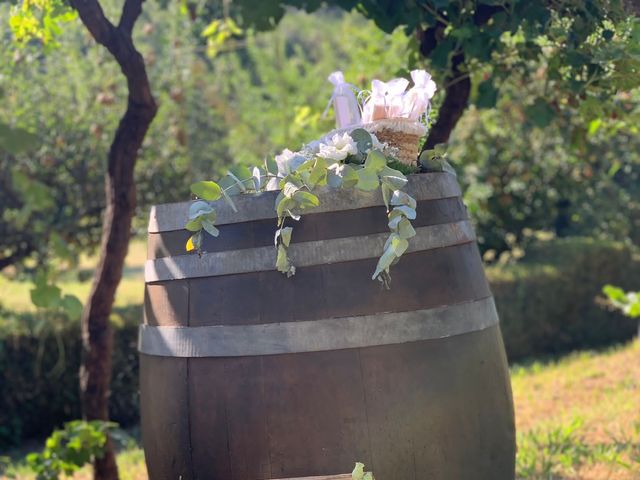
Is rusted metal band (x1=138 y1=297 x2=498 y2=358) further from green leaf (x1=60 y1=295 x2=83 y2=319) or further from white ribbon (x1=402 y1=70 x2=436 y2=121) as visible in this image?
white ribbon (x1=402 y1=70 x2=436 y2=121)

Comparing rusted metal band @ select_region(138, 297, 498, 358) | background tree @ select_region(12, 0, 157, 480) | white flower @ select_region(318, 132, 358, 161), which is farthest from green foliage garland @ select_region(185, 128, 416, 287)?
background tree @ select_region(12, 0, 157, 480)

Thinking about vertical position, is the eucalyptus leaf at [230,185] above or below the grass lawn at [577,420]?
above

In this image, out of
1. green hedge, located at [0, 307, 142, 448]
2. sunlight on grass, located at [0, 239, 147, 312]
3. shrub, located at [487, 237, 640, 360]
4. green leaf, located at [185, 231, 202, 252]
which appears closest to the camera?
green leaf, located at [185, 231, 202, 252]

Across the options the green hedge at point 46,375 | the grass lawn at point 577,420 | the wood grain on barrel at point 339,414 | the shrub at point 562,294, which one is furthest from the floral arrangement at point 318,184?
the shrub at point 562,294

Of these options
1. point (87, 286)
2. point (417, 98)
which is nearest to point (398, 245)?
point (417, 98)

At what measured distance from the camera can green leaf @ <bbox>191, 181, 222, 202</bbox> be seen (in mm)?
2059

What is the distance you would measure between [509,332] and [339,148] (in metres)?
6.71

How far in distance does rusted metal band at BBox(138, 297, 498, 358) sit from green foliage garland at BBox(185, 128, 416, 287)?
0.39 feet

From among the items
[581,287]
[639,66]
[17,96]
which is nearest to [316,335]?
[639,66]

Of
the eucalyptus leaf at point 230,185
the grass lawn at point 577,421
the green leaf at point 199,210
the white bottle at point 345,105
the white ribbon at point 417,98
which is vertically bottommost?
the grass lawn at point 577,421

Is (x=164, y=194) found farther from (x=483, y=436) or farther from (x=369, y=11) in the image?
(x=483, y=436)

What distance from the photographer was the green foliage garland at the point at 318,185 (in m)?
1.97

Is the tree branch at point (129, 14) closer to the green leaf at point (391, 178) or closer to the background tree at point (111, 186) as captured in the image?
the background tree at point (111, 186)

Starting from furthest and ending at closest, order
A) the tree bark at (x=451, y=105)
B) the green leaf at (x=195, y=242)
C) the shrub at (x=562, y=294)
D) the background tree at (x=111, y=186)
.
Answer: the shrub at (x=562, y=294)
the tree bark at (x=451, y=105)
the background tree at (x=111, y=186)
the green leaf at (x=195, y=242)
